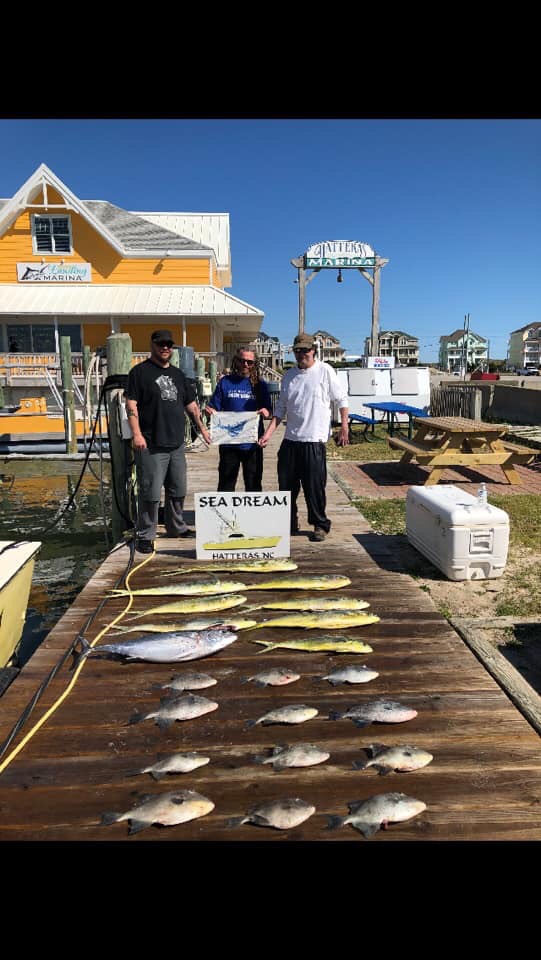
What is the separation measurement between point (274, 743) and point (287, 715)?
0.18m

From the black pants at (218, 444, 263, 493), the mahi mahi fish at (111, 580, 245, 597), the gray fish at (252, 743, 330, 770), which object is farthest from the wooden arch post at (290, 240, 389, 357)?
the gray fish at (252, 743, 330, 770)

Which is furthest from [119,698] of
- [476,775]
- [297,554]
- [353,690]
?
[297,554]

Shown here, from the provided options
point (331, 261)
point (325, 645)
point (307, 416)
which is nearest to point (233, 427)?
point (307, 416)

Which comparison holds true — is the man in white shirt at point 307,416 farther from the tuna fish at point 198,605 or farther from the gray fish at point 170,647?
the gray fish at point 170,647

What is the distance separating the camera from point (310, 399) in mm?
5289

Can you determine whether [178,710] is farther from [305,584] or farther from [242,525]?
[242,525]

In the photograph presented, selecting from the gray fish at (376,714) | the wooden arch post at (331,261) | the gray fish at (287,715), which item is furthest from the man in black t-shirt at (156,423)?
the wooden arch post at (331,261)

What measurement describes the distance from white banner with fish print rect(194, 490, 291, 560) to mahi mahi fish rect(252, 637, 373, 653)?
148cm

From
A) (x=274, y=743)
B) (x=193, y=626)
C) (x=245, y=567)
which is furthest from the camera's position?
(x=245, y=567)

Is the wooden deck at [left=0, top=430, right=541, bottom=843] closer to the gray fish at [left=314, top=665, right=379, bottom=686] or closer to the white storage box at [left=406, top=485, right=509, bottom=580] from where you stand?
the gray fish at [left=314, top=665, right=379, bottom=686]

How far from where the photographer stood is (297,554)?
17.4 ft

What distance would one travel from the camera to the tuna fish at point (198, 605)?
3914 mm

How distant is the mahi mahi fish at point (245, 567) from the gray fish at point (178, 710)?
188 centimetres

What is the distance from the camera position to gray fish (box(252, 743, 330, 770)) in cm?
239
